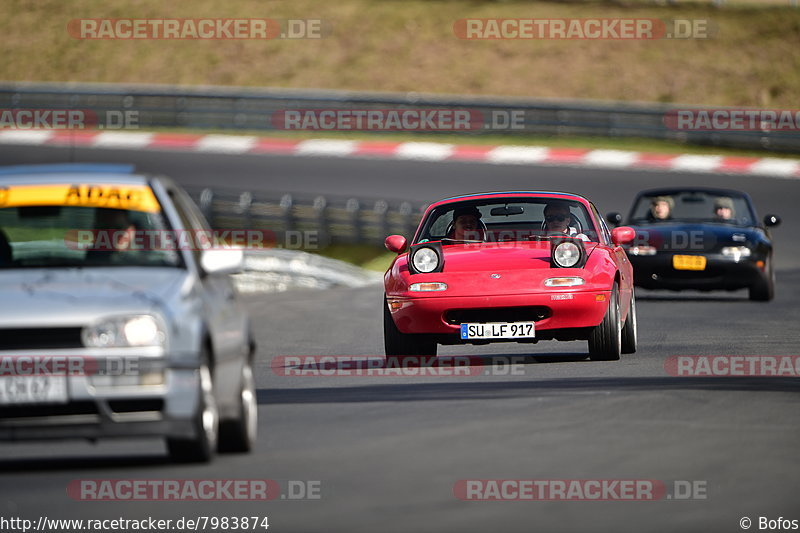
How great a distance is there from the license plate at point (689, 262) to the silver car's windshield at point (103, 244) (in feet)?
34.0

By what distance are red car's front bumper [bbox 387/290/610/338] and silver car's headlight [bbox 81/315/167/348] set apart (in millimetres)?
4782

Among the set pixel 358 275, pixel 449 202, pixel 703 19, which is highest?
pixel 703 19

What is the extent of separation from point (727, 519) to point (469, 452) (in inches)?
72.9

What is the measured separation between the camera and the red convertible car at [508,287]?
1156 cm

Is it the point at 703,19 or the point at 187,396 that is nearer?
the point at 187,396

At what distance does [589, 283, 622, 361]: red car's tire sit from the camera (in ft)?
38.4

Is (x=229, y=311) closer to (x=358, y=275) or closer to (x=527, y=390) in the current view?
(x=527, y=390)

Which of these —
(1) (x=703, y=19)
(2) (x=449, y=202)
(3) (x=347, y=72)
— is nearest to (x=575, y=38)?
(1) (x=703, y=19)

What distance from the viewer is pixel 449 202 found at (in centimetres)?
1260

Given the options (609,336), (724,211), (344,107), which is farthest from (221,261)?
(344,107)

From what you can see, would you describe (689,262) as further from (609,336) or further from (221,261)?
(221,261)

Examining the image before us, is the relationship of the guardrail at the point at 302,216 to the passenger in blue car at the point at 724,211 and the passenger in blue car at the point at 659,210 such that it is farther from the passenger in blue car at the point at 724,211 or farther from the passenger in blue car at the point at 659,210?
the passenger in blue car at the point at 724,211

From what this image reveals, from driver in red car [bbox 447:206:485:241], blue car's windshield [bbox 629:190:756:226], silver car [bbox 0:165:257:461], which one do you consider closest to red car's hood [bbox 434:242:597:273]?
driver in red car [bbox 447:206:485:241]

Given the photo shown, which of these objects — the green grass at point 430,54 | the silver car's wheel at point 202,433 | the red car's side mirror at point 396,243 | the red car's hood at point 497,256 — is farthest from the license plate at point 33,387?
the green grass at point 430,54
